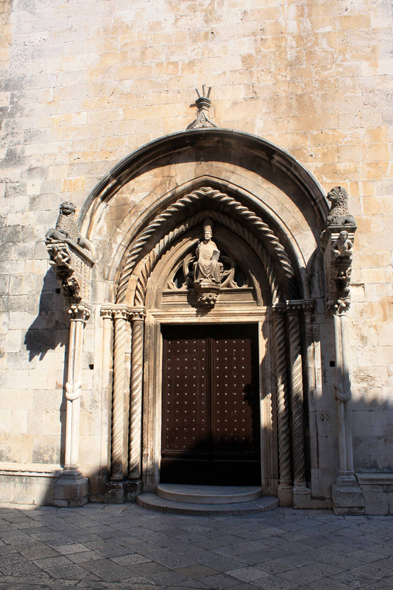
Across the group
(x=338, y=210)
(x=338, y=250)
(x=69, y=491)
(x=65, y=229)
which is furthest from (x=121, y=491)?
(x=338, y=210)

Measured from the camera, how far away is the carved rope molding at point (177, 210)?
6.54 metres

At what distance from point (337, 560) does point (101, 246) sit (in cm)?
472

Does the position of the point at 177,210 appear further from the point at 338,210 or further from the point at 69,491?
the point at 69,491

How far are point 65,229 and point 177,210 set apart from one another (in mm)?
1642

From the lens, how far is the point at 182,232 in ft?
23.0

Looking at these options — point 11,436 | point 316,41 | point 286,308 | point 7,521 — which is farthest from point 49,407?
point 316,41

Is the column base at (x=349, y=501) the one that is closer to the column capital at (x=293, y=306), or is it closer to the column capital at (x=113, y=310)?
the column capital at (x=293, y=306)

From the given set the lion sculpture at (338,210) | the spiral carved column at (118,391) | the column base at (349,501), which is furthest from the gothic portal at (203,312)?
the column base at (349,501)

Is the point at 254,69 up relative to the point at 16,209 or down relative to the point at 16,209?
up

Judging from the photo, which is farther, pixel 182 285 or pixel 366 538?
pixel 182 285

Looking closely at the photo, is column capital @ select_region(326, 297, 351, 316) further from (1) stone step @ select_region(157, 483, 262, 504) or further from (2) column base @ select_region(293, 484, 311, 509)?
(1) stone step @ select_region(157, 483, 262, 504)

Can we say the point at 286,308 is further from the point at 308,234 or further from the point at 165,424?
the point at 165,424

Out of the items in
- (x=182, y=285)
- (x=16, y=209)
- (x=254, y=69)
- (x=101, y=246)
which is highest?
(x=254, y=69)

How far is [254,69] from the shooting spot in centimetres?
681
